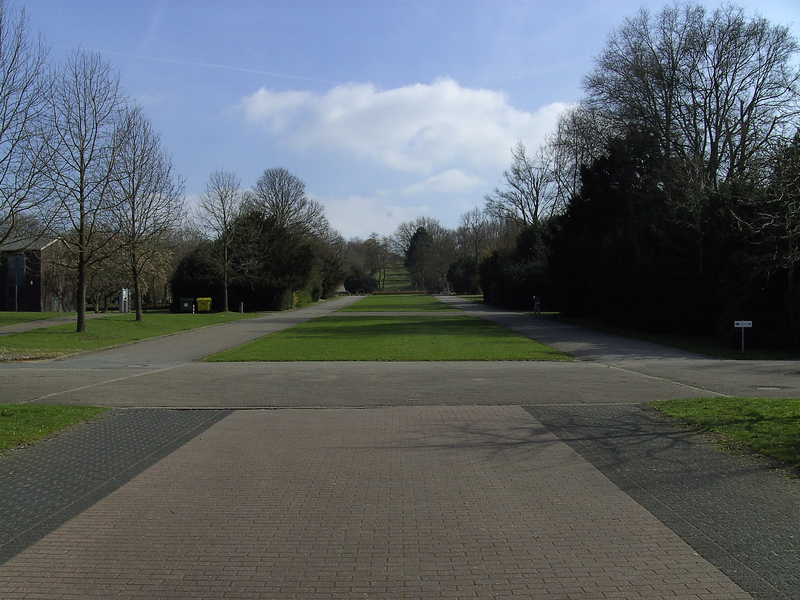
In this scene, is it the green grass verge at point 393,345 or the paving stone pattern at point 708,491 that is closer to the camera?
the paving stone pattern at point 708,491

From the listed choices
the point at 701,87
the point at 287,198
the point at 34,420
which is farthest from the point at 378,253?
the point at 34,420

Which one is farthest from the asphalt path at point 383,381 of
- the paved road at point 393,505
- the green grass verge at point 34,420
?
the green grass verge at point 34,420

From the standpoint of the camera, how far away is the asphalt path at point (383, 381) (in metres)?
11.9

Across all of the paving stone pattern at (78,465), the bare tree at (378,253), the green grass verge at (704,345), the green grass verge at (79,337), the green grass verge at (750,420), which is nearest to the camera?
the paving stone pattern at (78,465)

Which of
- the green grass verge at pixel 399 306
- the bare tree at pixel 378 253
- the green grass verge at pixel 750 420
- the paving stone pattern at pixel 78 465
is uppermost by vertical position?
the bare tree at pixel 378 253

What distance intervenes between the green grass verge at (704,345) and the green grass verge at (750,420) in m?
10.1

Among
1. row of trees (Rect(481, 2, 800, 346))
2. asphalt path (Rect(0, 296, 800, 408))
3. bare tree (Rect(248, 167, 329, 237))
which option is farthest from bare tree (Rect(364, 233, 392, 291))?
asphalt path (Rect(0, 296, 800, 408))

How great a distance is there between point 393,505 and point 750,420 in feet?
18.7

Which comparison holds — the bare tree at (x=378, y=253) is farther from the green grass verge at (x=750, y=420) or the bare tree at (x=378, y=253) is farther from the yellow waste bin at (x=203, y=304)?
the green grass verge at (x=750, y=420)

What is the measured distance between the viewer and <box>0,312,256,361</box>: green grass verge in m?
21.2

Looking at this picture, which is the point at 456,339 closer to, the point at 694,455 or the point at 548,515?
the point at 694,455

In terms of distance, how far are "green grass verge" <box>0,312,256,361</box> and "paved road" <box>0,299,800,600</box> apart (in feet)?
34.6

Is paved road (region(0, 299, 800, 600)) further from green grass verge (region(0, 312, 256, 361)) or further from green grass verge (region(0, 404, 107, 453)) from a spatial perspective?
green grass verge (region(0, 312, 256, 361))

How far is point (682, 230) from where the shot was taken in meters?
27.0
